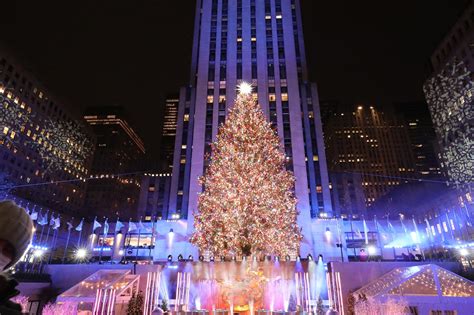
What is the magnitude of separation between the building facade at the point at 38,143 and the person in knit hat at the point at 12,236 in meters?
55.1

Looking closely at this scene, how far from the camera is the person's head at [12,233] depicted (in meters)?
1.89

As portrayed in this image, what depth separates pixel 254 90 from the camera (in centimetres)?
4466

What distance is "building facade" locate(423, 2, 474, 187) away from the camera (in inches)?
1561

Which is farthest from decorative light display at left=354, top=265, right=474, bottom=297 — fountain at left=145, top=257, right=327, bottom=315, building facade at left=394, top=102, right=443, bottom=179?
building facade at left=394, top=102, right=443, bottom=179

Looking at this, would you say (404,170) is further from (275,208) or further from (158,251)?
(275,208)

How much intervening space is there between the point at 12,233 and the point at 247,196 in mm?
15137

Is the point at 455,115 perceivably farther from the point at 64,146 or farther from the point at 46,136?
the point at 64,146

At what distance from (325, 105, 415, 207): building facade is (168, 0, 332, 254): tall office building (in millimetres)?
66978

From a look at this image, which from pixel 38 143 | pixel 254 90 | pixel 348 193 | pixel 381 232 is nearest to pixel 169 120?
pixel 38 143

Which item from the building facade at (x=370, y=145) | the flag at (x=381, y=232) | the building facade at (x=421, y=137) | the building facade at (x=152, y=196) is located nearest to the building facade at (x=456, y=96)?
the flag at (x=381, y=232)

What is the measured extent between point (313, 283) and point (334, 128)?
10751 centimetres

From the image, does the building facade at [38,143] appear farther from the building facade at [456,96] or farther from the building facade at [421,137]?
the building facade at [421,137]

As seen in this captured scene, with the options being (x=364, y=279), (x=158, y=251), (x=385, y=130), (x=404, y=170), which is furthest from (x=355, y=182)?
(x=364, y=279)

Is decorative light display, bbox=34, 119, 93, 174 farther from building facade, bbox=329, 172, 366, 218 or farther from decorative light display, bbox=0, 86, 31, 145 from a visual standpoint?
building facade, bbox=329, 172, 366, 218
